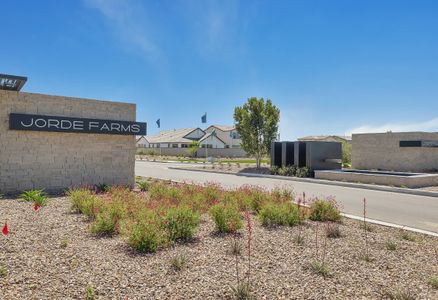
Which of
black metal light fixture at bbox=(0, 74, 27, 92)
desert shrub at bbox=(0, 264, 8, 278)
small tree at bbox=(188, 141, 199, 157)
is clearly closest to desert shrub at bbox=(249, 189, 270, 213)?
desert shrub at bbox=(0, 264, 8, 278)

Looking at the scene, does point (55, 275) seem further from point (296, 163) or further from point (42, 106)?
point (296, 163)

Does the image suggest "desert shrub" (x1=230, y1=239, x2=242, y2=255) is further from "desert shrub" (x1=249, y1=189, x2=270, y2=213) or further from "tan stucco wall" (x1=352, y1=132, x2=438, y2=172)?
"tan stucco wall" (x1=352, y1=132, x2=438, y2=172)

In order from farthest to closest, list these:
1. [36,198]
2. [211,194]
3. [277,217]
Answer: [211,194] → [36,198] → [277,217]

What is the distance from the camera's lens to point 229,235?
6.52 meters

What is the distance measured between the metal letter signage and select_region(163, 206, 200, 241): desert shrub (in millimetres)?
8206

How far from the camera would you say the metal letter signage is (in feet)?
38.1

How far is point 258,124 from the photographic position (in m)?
27.5

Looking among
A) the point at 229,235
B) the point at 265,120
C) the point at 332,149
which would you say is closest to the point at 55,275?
the point at 229,235

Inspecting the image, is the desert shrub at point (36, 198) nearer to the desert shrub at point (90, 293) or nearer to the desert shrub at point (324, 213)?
the desert shrub at point (90, 293)

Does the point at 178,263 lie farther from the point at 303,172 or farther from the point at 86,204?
the point at 303,172

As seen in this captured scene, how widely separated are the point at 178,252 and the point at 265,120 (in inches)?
894

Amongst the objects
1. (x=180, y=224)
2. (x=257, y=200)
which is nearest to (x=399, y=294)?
(x=180, y=224)

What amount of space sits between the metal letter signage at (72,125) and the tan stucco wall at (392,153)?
22.0 m

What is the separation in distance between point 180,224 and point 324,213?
3938 mm
